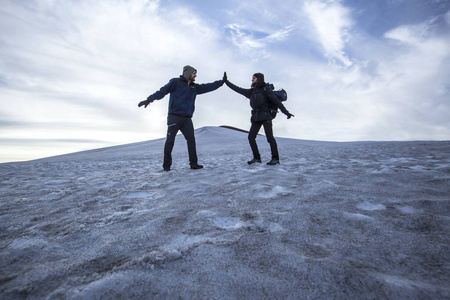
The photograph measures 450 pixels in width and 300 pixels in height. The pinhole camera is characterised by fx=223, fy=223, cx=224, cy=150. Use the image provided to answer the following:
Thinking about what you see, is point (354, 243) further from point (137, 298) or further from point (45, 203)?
point (45, 203)

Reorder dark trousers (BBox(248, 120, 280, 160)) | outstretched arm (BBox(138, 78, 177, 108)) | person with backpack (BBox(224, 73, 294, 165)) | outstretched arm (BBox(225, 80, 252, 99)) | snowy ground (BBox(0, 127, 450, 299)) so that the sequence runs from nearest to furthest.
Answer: snowy ground (BBox(0, 127, 450, 299)), outstretched arm (BBox(138, 78, 177, 108)), dark trousers (BBox(248, 120, 280, 160)), person with backpack (BBox(224, 73, 294, 165)), outstretched arm (BBox(225, 80, 252, 99))

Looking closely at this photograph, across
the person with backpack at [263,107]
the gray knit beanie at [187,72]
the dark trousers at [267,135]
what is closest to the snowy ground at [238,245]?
the dark trousers at [267,135]

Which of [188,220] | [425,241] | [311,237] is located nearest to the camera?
[425,241]

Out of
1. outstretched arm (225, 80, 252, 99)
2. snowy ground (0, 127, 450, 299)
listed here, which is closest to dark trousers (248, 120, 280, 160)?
outstretched arm (225, 80, 252, 99)

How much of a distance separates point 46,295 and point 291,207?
1.72 metres

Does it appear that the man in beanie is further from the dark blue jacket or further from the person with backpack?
the person with backpack

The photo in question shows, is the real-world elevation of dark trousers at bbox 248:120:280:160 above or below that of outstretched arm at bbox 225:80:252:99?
below

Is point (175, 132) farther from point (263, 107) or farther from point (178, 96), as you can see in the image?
point (263, 107)

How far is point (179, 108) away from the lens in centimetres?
504

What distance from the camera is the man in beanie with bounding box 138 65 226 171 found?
4953 millimetres

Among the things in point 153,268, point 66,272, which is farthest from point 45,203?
point 153,268

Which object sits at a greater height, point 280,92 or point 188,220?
point 280,92

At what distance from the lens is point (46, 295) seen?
1000mm

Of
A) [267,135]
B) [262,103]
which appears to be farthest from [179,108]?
[267,135]
